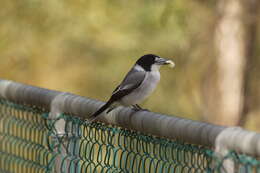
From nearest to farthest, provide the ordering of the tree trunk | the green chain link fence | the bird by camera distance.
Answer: the green chain link fence → the bird → the tree trunk

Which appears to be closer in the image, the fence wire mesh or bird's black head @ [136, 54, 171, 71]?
the fence wire mesh

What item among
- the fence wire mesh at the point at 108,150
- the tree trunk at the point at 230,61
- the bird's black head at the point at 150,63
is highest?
the tree trunk at the point at 230,61

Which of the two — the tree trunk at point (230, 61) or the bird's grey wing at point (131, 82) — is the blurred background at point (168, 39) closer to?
the tree trunk at point (230, 61)

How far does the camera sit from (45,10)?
35.8 ft

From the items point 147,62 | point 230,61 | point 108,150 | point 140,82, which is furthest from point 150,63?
point 230,61

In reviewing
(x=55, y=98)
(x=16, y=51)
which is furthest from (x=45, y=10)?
(x=55, y=98)

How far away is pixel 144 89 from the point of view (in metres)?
5.48

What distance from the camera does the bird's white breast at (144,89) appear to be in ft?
17.7

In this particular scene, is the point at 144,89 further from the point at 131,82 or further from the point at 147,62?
the point at 147,62

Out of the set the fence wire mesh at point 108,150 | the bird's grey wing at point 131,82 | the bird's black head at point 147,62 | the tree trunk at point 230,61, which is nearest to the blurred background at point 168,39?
the tree trunk at point 230,61

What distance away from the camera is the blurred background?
1088cm

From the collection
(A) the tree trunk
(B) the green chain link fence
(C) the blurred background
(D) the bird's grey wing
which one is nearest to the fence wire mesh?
(B) the green chain link fence

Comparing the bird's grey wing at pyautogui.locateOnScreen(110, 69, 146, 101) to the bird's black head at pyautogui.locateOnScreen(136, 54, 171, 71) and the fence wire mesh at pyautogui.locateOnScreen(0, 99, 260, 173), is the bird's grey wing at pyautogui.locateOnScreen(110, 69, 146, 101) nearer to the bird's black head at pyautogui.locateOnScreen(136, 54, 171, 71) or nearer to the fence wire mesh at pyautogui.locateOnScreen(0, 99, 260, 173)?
the bird's black head at pyautogui.locateOnScreen(136, 54, 171, 71)

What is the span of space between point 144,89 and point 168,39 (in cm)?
576
